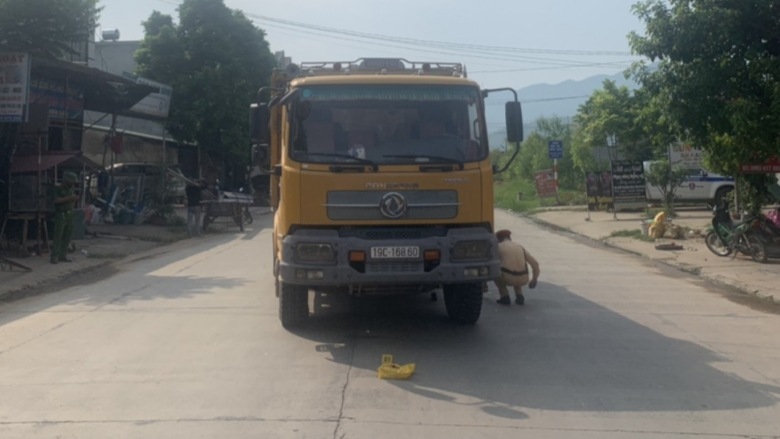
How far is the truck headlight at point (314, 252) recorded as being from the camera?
26.9ft

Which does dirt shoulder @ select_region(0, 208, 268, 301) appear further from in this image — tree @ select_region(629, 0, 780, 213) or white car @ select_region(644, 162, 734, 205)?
white car @ select_region(644, 162, 734, 205)

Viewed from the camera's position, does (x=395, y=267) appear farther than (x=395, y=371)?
Yes

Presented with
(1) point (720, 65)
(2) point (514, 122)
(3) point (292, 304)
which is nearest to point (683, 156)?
(1) point (720, 65)

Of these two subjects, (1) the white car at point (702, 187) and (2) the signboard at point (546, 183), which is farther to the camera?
(2) the signboard at point (546, 183)

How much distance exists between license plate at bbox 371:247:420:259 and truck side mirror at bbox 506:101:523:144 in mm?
1805

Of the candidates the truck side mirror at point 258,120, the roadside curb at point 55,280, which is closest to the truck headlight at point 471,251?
the truck side mirror at point 258,120

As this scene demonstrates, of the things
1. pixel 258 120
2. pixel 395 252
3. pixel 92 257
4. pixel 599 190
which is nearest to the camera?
pixel 395 252

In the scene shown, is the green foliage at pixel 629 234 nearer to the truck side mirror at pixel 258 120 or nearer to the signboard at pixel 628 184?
the signboard at pixel 628 184

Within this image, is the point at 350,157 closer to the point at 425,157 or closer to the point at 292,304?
the point at 425,157

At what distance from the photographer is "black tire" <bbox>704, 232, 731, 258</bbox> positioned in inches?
699

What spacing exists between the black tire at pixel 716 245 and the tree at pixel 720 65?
3414mm

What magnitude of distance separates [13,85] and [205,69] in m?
22.5

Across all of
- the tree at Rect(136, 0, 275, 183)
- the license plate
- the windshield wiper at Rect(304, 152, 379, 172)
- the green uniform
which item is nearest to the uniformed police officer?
the green uniform

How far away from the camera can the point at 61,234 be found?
1631cm
